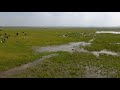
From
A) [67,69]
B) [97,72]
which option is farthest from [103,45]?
[97,72]

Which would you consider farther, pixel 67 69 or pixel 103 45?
pixel 103 45

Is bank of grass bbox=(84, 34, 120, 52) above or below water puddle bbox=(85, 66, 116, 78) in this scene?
above

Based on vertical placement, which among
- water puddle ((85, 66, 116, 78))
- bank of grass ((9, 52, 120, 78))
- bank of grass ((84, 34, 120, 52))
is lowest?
water puddle ((85, 66, 116, 78))

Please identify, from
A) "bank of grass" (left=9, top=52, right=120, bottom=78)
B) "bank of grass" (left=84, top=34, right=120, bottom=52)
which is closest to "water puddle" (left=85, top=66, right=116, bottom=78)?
"bank of grass" (left=9, top=52, right=120, bottom=78)

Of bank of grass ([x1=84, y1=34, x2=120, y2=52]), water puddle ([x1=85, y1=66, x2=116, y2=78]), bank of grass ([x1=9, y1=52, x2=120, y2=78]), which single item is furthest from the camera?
bank of grass ([x1=84, y1=34, x2=120, y2=52])

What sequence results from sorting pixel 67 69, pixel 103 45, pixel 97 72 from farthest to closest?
1. pixel 103 45
2. pixel 67 69
3. pixel 97 72

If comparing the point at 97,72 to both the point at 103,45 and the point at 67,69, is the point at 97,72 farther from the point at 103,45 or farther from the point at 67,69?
the point at 103,45

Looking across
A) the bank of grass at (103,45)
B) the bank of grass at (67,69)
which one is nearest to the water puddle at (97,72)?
the bank of grass at (67,69)

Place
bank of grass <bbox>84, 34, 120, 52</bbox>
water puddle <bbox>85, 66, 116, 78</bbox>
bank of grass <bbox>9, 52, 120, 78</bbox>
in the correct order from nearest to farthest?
water puddle <bbox>85, 66, 116, 78</bbox>, bank of grass <bbox>9, 52, 120, 78</bbox>, bank of grass <bbox>84, 34, 120, 52</bbox>

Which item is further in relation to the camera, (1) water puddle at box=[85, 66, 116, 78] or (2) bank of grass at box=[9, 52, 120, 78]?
(2) bank of grass at box=[9, 52, 120, 78]

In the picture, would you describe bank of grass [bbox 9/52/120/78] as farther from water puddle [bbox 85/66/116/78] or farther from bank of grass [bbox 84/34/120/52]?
bank of grass [bbox 84/34/120/52]
